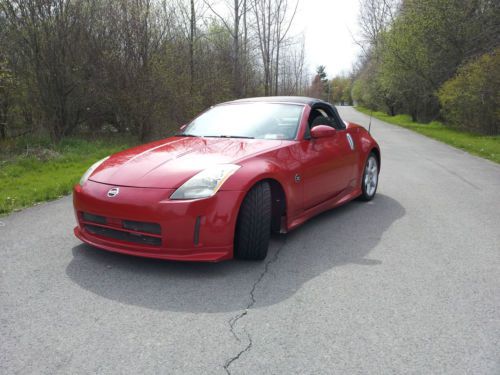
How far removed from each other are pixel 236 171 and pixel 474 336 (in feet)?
6.57

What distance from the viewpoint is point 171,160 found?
374cm

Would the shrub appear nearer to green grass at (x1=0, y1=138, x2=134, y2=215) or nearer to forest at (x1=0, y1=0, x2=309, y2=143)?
forest at (x1=0, y1=0, x2=309, y2=143)

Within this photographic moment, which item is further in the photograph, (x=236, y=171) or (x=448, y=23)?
(x=448, y=23)

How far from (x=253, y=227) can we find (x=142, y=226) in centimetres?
88

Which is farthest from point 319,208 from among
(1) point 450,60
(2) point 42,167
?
(1) point 450,60

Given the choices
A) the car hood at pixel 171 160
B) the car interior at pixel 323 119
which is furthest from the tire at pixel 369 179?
the car hood at pixel 171 160

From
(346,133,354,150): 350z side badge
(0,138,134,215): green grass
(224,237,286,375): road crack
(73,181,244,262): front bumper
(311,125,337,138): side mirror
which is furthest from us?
(0,138,134,215): green grass

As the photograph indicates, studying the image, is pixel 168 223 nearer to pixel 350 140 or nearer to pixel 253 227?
pixel 253 227

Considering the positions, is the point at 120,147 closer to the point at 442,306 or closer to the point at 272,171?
the point at 272,171

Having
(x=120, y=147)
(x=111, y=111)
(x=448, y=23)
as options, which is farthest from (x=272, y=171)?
(x=448, y=23)

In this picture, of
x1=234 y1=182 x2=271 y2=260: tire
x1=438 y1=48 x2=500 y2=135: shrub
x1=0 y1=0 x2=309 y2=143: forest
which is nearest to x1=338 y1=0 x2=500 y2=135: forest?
x1=438 y1=48 x2=500 y2=135: shrub

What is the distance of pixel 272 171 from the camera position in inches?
147

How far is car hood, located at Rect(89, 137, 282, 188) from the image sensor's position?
342 centimetres

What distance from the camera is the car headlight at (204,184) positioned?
10.7 ft
